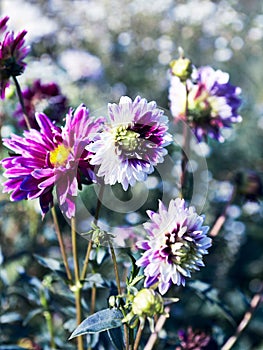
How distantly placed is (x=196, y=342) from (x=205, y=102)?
12.3 inches

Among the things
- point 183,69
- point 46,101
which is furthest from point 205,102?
point 46,101

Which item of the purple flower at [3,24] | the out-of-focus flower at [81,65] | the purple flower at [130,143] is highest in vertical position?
the out-of-focus flower at [81,65]

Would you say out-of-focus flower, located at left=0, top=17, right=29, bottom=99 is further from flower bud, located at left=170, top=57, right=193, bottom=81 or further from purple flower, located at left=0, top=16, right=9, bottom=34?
flower bud, located at left=170, top=57, right=193, bottom=81

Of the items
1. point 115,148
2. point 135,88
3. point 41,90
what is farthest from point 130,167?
point 135,88

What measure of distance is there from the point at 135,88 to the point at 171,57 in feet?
0.66

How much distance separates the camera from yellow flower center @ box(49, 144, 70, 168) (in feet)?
1.87

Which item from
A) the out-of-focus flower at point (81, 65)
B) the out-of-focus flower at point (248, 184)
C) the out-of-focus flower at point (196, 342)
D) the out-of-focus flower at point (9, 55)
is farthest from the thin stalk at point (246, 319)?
the out-of-focus flower at point (81, 65)

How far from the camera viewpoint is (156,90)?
1.71m

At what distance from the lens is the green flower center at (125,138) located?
0.53 meters

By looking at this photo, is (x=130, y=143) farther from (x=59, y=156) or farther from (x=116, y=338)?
(x=116, y=338)

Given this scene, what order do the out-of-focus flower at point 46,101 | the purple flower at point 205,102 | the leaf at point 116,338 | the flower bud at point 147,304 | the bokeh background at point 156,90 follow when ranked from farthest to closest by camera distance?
the bokeh background at point 156,90 < the out-of-focus flower at point 46,101 < the purple flower at point 205,102 < the leaf at point 116,338 < the flower bud at point 147,304

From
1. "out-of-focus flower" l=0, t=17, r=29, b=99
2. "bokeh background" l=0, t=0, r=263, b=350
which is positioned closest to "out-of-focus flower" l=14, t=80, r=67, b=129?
"bokeh background" l=0, t=0, r=263, b=350

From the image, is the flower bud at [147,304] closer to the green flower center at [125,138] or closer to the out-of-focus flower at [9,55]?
the green flower center at [125,138]

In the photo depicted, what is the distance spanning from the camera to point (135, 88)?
5.68 feet
